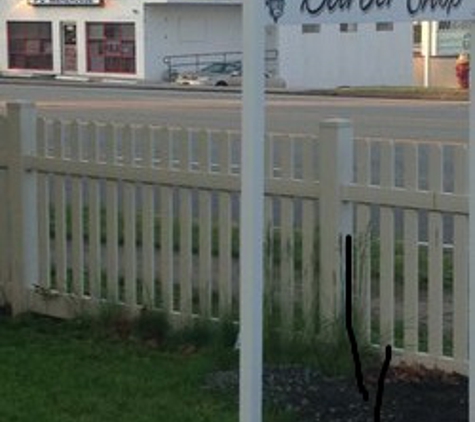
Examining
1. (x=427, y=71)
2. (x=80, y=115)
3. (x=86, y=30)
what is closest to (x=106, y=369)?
(x=80, y=115)

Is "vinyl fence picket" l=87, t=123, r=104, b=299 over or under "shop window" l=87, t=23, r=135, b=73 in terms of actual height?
under

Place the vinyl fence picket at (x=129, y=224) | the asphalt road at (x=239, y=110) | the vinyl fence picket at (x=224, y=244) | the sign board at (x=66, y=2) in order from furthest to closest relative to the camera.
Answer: the sign board at (x=66, y=2), the asphalt road at (x=239, y=110), the vinyl fence picket at (x=129, y=224), the vinyl fence picket at (x=224, y=244)

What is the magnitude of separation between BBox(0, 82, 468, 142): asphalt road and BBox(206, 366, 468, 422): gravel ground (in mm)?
17227

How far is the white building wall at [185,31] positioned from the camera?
202 feet

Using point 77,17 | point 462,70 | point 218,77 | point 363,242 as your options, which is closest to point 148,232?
point 363,242

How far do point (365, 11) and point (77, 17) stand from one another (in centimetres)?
6231

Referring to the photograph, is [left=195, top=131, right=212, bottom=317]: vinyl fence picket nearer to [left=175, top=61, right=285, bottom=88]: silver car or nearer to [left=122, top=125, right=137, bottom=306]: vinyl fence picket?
[left=122, top=125, right=137, bottom=306]: vinyl fence picket

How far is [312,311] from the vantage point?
7156 millimetres

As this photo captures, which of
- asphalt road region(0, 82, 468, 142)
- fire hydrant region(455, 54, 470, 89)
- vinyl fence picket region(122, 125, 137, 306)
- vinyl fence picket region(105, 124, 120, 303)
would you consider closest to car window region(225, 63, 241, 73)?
asphalt road region(0, 82, 468, 142)

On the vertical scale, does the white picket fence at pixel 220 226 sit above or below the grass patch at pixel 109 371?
above

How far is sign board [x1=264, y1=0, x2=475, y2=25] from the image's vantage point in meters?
4.05

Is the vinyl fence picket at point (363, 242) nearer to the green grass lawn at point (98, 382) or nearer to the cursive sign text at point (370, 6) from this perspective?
the green grass lawn at point (98, 382)

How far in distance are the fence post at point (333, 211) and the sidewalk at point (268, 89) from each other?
3490 cm

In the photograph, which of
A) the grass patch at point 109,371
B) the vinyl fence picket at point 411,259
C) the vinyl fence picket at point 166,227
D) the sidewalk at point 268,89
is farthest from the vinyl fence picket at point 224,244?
the sidewalk at point 268,89
